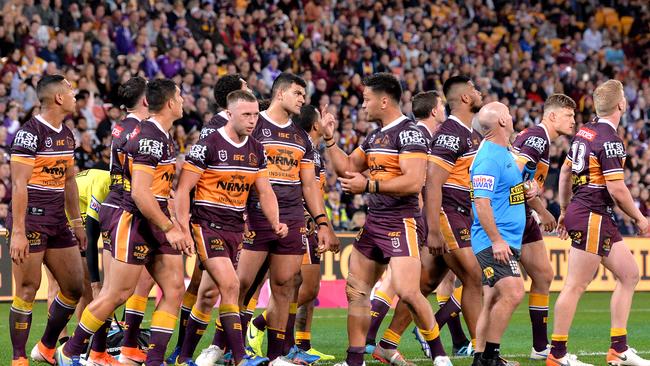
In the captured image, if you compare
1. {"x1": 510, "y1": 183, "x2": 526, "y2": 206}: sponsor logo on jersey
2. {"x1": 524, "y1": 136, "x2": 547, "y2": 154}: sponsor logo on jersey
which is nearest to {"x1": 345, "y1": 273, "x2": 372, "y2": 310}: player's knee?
{"x1": 510, "y1": 183, "x2": 526, "y2": 206}: sponsor logo on jersey

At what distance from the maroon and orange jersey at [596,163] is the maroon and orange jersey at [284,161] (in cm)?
269

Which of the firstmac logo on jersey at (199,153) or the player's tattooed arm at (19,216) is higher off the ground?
the firstmac logo on jersey at (199,153)

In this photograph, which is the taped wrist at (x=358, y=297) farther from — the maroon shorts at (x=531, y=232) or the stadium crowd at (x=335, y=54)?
the stadium crowd at (x=335, y=54)

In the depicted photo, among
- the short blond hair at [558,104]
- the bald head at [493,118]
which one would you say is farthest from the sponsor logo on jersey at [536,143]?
the bald head at [493,118]

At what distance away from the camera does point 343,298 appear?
1858 cm

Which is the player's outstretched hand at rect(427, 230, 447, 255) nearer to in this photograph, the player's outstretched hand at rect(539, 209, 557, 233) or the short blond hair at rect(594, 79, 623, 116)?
the player's outstretched hand at rect(539, 209, 557, 233)

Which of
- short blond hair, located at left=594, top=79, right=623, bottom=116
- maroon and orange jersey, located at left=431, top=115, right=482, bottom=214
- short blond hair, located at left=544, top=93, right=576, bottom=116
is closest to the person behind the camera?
short blond hair, located at left=594, top=79, right=623, bottom=116

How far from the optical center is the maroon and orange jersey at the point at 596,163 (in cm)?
1030

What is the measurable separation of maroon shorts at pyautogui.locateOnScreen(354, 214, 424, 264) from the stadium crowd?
9448mm

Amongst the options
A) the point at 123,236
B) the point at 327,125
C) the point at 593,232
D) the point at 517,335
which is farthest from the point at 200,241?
the point at 517,335

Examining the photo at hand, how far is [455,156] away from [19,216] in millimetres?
4214

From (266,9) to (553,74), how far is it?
8.92 m

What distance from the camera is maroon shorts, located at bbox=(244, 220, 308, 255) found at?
33.4ft

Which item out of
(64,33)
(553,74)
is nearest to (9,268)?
(64,33)
